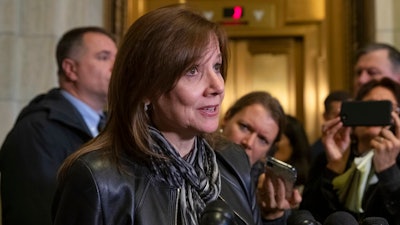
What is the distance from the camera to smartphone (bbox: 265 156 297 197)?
1.90 meters

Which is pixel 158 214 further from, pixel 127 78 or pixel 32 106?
pixel 32 106

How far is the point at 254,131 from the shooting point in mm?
2400

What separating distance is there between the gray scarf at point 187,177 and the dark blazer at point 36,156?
3.07ft

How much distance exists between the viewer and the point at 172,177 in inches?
58.0

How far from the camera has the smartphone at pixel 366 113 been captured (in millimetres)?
2191

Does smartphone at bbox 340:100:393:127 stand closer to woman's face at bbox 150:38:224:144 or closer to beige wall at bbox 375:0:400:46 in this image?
woman's face at bbox 150:38:224:144

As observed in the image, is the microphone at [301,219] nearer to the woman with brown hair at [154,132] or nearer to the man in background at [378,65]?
the woman with brown hair at [154,132]

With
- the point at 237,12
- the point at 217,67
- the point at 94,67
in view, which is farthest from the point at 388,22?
the point at 217,67

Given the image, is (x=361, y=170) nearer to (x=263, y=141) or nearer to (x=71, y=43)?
(x=263, y=141)

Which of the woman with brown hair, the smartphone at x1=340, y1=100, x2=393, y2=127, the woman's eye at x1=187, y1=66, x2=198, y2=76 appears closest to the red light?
the smartphone at x1=340, y1=100, x2=393, y2=127

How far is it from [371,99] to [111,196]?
1353mm

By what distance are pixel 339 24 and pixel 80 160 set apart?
11.6ft

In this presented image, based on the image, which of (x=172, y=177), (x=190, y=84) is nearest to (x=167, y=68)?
(x=190, y=84)

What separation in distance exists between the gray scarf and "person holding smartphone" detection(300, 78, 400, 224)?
2.50ft
